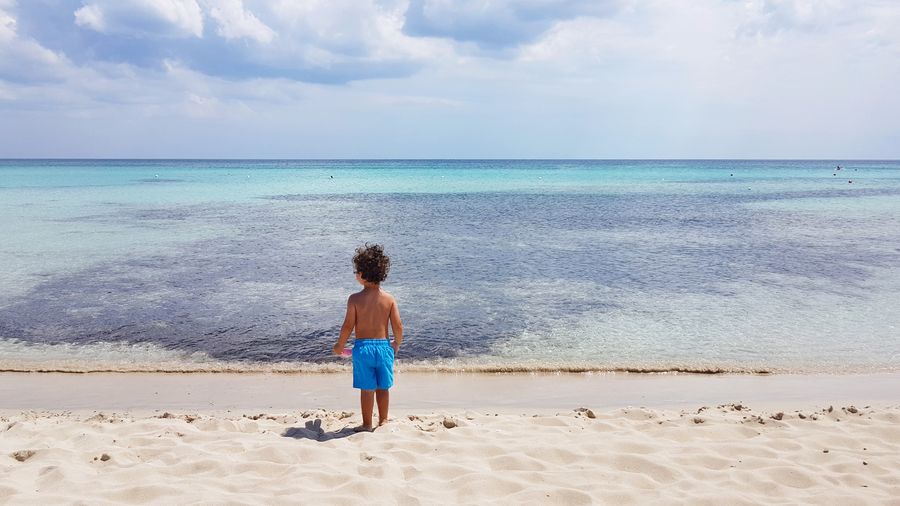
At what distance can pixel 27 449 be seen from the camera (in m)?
5.24

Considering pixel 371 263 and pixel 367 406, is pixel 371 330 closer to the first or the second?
pixel 371 263

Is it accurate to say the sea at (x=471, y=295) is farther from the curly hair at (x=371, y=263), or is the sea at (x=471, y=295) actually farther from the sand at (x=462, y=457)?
the curly hair at (x=371, y=263)

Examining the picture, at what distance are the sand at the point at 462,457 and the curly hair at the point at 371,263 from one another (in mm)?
1510

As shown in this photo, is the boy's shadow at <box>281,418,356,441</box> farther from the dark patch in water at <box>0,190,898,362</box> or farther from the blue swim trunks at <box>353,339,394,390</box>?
the dark patch in water at <box>0,190,898,362</box>

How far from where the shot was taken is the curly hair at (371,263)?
575cm

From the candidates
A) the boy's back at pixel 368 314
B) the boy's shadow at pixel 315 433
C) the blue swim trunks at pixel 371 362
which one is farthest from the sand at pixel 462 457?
the boy's back at pixel 368 314

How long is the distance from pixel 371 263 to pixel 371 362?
0.97 meters

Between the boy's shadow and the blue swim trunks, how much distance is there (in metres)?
0.50

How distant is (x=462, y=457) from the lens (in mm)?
5133

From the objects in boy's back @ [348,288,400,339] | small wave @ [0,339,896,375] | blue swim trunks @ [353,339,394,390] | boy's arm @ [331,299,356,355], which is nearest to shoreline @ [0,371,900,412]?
small wave @ [0,339,896,375]

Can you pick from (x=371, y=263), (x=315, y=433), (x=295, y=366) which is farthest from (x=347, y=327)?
(x=295, y=366)

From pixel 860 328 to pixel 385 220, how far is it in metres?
20.8

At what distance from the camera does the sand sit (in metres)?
4.41

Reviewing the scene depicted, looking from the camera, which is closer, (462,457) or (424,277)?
(462,457)
